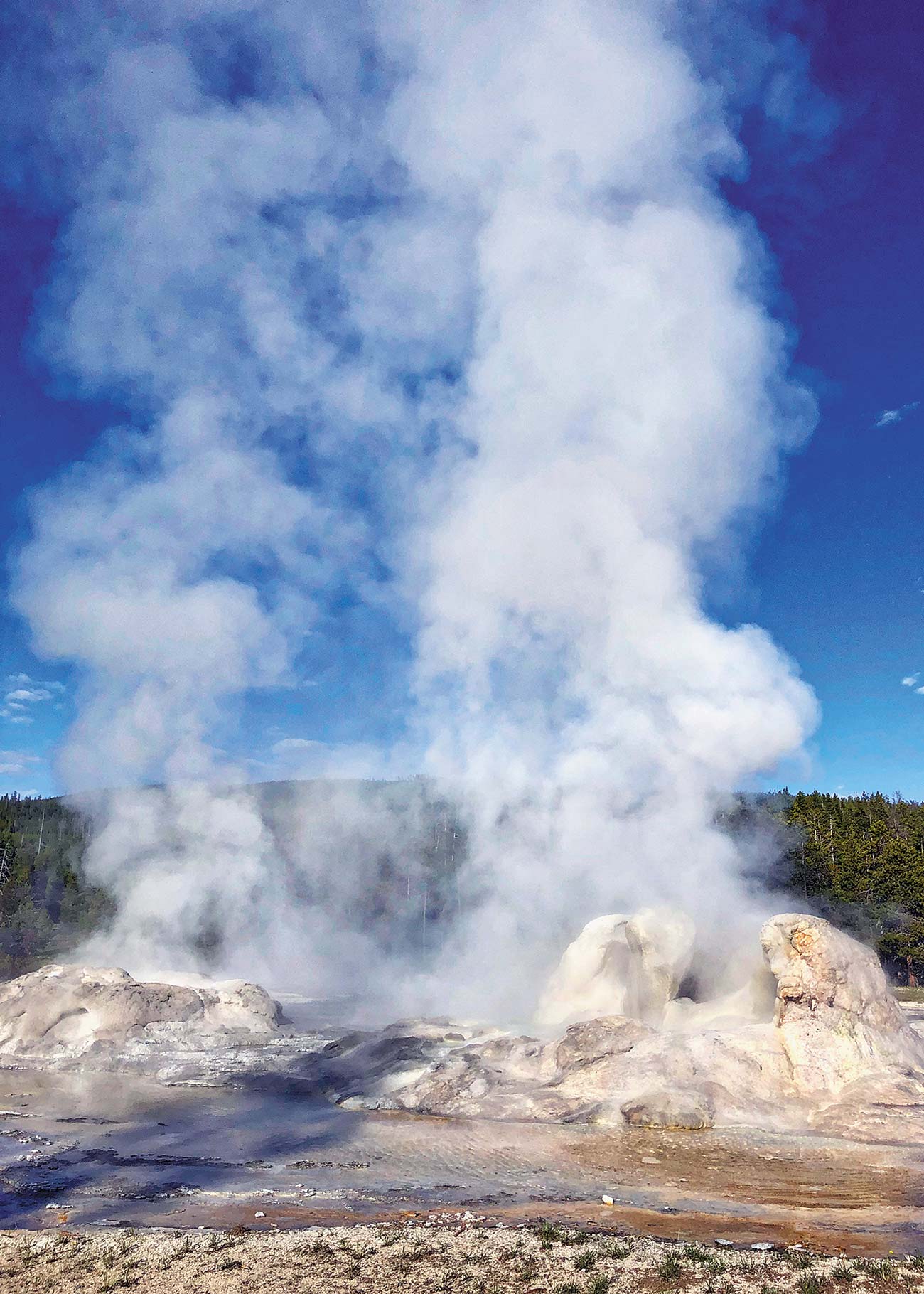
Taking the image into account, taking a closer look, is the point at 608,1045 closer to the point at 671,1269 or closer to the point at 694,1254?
the point at 694,1254

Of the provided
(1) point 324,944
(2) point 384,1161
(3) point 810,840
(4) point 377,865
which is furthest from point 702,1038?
(4) point 377,865

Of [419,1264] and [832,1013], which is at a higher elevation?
[832,1013]

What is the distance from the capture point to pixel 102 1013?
3462cm

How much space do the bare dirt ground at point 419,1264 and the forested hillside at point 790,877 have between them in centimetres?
3435

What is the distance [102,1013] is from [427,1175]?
21324 millimetres

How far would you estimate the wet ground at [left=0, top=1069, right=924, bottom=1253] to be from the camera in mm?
15805

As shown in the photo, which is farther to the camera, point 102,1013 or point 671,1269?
point 102,1013

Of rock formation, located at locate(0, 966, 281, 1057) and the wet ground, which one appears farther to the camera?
rock formation, located at locate(0, 966, 281, 1057)

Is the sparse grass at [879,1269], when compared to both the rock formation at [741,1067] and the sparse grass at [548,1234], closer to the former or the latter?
the sparse grass at [548,1234]

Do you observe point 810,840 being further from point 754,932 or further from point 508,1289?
point 508,1289

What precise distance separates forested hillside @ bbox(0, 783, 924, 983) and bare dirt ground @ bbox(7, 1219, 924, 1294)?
113 feet

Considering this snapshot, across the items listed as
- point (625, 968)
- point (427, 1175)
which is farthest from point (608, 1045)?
point (427, 1175)

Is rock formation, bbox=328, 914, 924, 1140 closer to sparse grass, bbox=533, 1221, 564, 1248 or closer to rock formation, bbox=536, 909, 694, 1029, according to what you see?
rock formation, bbox=536, 909, 694, 1029

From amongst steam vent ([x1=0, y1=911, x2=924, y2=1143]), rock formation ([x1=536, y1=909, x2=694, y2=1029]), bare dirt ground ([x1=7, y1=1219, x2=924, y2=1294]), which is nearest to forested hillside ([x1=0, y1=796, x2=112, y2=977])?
steam vent ([x1=0, y1=911, x2=924, y2=1143])
